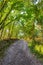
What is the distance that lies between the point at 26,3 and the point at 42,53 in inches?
315

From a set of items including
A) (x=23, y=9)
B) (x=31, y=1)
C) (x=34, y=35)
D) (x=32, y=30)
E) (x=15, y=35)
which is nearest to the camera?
(x=23, y=9)

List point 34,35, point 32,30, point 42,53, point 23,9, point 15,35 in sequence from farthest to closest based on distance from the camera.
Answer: point 15,35 → point 34,35 → point 32,30 → point 42,53 → point 23,9

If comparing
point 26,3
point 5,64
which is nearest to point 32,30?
point 26,3

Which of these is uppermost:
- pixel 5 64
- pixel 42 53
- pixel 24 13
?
pixel 24 13

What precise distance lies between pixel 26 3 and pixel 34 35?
17.0 metres

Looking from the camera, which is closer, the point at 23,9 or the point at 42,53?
the point at 23,9

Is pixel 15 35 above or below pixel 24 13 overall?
below

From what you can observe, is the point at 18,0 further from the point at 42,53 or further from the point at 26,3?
the point at 42,53

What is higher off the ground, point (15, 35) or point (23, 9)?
point (23, 9)

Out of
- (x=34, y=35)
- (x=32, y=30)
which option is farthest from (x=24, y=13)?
(x=34, y=35)

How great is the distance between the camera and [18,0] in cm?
1501

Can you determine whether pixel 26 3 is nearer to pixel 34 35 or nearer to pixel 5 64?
pixel 5 64

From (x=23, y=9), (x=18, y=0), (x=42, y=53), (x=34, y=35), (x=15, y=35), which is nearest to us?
(x=18, y=0)

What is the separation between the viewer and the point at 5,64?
895 centimetres
